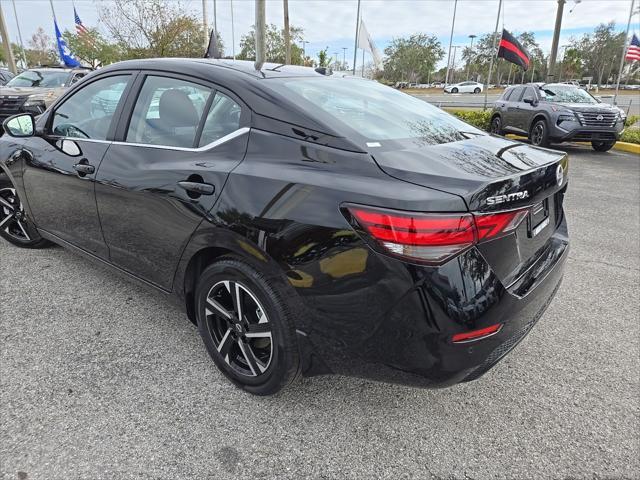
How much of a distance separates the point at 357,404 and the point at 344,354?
21.0 inches

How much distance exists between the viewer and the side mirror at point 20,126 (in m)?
3.41

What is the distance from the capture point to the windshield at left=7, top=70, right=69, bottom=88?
1172cm

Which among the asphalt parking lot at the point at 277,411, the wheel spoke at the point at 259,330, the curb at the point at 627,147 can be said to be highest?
the wheel spoke at the point at 259,330

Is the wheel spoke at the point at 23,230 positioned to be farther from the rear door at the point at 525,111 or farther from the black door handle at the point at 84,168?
the rear door at the point at 525,111

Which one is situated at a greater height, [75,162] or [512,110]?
[75,162]


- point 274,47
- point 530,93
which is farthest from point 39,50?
point 530,93

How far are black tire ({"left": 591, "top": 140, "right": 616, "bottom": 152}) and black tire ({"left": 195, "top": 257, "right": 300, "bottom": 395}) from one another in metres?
11.6

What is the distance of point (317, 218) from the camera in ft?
5.97

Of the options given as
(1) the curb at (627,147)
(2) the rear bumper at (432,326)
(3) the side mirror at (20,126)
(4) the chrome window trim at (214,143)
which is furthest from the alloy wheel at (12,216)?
Result: (1) the curb at (627,147)

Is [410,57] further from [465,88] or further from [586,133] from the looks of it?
[586,133]

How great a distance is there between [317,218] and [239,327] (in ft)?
2.61

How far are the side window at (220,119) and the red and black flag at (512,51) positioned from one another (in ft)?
48.4

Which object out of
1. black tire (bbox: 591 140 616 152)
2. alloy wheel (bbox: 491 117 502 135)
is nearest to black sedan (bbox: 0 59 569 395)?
black tire (bbox: 591 140 616 152)

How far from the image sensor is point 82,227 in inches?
122
